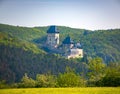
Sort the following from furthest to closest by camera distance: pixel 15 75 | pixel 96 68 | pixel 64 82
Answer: pixel 15 75 → pixel 96 68 → pixel 64 82

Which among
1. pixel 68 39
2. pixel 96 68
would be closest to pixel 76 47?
pixel 68 39

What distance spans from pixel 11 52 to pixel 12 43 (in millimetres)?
9468

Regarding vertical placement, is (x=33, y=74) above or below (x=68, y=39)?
below

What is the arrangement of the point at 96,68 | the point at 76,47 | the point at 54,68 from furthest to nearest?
the point at 76,47 < the point at 54,68 < the point at 96,68

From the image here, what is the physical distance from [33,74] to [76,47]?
43512 millimetres

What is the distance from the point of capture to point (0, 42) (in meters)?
168

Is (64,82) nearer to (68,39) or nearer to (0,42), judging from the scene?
(0,42)

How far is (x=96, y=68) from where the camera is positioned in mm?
58062

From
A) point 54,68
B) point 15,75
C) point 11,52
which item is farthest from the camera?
point 11,52

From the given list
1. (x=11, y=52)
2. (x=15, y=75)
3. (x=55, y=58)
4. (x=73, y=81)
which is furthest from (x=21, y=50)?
(x=73, y=81)

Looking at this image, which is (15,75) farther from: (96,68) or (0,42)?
(96,68)

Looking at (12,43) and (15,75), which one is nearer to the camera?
(15,75)

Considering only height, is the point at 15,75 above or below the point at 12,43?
below

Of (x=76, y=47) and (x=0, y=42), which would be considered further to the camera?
(x=76, y=47)
